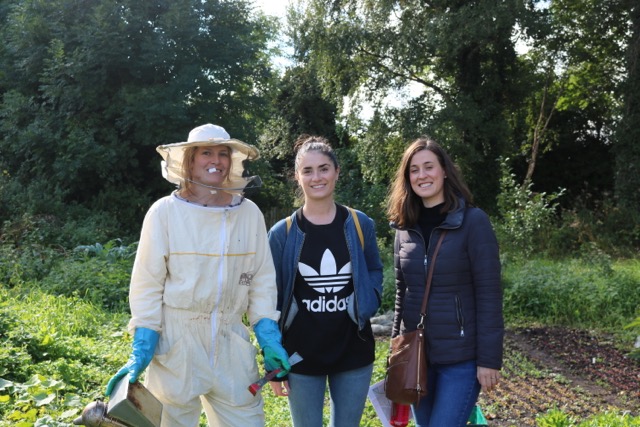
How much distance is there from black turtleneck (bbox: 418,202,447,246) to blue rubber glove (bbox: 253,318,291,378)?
2.65 ft

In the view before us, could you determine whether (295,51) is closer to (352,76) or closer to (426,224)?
(352,76)

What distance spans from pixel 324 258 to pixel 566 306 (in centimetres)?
620

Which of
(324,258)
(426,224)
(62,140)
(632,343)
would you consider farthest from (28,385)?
(62,140)

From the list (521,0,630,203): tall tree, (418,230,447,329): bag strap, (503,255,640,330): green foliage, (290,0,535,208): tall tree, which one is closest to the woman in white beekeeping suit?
(418,230,447,329): bag strap

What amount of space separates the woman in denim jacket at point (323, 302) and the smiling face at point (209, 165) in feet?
1.27

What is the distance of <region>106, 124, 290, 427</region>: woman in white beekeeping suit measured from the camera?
9.39 ft

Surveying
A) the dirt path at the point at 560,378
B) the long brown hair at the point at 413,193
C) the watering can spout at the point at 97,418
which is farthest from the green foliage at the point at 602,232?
the watering can spout at the point at 97,418

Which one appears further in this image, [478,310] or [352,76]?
[352,76]

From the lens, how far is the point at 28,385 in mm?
4305

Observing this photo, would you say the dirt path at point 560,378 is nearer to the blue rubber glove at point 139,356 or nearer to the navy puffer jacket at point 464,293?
the navy puffer jacket at point 464,293

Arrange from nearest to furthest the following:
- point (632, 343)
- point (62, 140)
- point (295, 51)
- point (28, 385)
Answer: point (28, 385) < point (632, 343) < point (62, 140) < point (295, 51)

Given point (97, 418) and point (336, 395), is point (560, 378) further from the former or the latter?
point (97, 418)

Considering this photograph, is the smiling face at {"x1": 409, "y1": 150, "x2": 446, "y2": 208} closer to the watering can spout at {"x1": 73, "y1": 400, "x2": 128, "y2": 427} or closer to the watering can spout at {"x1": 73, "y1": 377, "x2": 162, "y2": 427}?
the watering can spout at {"x1": 73, "y1": 377, "x2": 162, "y2": 427}

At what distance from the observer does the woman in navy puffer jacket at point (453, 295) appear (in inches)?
114
